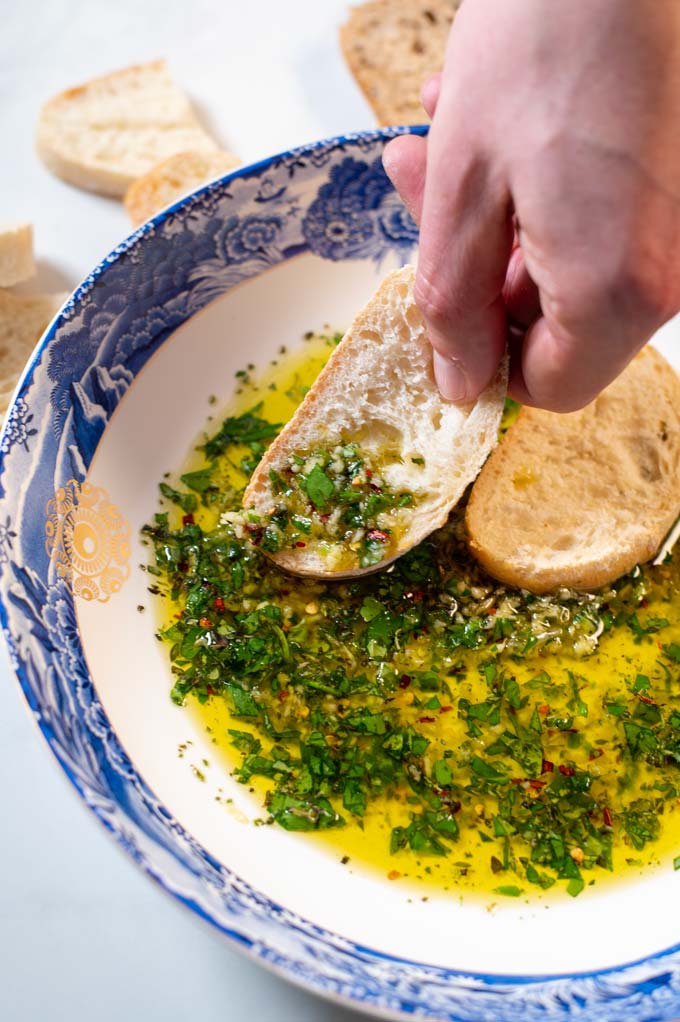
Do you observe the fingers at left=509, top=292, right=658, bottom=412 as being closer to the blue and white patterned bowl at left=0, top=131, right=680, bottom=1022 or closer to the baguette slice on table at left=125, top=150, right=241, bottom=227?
the blue and white patterned bowl at left=0, top=131, right=680, bottom=1022

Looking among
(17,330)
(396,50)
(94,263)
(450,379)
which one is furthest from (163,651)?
(396,50)

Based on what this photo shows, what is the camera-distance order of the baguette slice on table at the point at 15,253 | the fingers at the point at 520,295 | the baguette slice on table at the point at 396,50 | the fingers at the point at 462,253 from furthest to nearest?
the baguette slice on table at the point at 396,50, the baguette slice on table at the point at 15,253, the fingers at the point at 520,295, the fingers at the point at 462,253

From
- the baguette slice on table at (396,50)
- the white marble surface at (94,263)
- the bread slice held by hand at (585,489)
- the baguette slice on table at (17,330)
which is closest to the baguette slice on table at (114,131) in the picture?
the white marble surface at (94,263)

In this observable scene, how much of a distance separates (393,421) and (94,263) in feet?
5.29

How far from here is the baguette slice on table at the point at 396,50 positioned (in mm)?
3986

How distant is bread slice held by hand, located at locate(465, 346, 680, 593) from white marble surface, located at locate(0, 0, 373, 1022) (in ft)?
4.83

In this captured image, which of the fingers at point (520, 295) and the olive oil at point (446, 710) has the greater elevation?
the fingers at point (520, 295)

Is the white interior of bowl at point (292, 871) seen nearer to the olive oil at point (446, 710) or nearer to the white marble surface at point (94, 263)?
the olive oil at point (446, 710)

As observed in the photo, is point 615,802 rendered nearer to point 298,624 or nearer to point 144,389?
point 298,624

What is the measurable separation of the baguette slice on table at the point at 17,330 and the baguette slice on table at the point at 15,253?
0.23ft

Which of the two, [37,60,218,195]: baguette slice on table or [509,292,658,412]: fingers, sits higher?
[37,60,218,195]: baguette slice on table

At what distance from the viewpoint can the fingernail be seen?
245cm

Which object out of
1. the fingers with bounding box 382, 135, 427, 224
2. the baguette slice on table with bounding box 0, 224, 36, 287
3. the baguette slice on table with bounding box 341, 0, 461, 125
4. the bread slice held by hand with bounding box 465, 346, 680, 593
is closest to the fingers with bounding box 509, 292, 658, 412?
the fingers with bounding box 382, 135, 427, 224

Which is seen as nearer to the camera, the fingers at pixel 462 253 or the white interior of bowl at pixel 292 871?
the fingers at pixel 462 253
